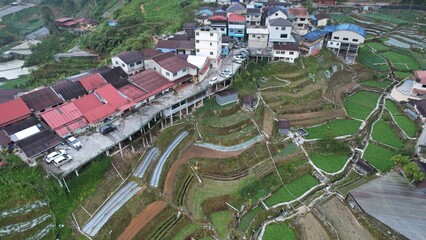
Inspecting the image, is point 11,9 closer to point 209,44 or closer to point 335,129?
point 209,44

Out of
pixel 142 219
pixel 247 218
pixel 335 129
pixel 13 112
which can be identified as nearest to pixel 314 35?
pixel 335 129

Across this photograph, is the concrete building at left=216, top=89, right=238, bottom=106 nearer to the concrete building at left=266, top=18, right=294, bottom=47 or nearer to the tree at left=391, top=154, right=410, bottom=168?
the concrete building at left=266, top=18, right=294, bottom=47

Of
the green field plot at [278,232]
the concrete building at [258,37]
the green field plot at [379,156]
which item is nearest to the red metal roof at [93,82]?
the concrete building at [258,37]

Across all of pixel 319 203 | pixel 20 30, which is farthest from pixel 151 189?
pixel 20 30

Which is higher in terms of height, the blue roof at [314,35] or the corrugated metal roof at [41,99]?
the blue roof at [314,35]

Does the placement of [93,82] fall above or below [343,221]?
above

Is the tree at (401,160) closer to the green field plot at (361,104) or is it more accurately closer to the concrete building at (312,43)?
the green field plot at (361,104)

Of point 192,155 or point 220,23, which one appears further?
point 220,23
